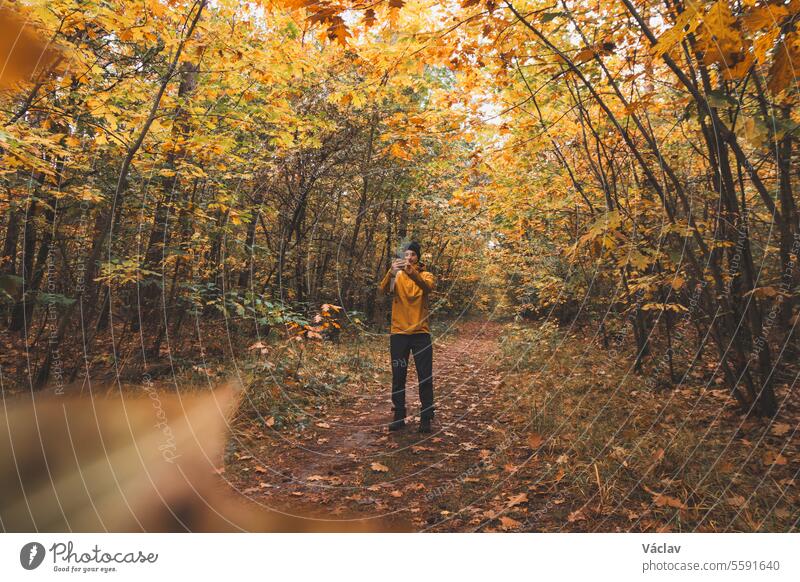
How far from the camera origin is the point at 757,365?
397 centimetres

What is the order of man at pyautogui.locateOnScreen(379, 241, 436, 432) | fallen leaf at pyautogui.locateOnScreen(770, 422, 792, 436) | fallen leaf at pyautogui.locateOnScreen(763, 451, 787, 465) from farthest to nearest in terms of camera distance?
1. man at pyautogui.locateOnScreen(379, 241, 436, 432)
2. fallen leaf at pyautogui.locateOnScreen(770, 422, 792, 436)
3. fallen leaf at pyautogui.locateOnScreen(763, 451, 787, 465)

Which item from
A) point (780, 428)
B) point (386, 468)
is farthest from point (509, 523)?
point (780, 428)

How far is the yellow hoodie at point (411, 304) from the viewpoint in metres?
4.88

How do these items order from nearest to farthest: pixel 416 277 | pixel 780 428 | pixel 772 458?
1. pixel 772 458
2. pixel 780 428
3. pixel 416 277

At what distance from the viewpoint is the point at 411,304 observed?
492 cm

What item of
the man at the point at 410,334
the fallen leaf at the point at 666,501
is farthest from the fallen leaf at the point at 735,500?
the man at the point at 410,334

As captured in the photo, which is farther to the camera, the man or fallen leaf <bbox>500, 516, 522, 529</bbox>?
the man

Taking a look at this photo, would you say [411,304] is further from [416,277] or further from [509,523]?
[509,523]

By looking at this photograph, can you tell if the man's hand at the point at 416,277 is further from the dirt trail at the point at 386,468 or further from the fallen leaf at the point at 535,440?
the fallen leaf at the point at 535,440

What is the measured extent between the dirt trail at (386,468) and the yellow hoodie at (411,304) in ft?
4.48

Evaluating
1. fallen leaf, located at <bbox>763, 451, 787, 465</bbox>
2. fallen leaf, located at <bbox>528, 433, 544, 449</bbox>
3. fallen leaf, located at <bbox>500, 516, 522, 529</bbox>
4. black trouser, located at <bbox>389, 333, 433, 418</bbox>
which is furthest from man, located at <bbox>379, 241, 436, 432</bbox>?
fallen leaf, located at <bbox>763, 451, 787, 465</bbox>

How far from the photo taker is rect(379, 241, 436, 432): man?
4875 millimetres

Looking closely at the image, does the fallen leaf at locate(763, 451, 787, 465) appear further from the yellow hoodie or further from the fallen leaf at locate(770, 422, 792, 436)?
the yellow hoodie

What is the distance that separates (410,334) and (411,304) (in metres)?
0.39
